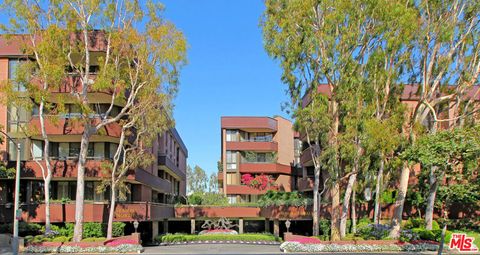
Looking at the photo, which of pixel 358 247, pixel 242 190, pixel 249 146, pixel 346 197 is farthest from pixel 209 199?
pixel 358 247

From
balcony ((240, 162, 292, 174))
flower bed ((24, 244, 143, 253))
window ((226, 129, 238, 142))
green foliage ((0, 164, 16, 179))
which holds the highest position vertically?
window ((226, 129, 238, 142))

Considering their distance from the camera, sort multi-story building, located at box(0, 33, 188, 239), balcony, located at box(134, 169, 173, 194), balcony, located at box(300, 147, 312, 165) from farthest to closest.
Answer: balcony, located at box(300, 147, 312, 165)
balcony, located at box(134, 169, 173, 194)
multi-story building, located at box(0, 33, 188, 239)

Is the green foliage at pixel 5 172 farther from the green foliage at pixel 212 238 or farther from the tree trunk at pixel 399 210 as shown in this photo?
the tree trunk at pixel 399 210

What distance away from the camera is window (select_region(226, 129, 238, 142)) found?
63594mm

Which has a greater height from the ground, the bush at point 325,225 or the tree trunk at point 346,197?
the tree trunk at point 346,197

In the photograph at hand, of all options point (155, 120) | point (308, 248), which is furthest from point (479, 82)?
point (155, 120)

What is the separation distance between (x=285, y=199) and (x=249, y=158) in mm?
18010

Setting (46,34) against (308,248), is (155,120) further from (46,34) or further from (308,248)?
(308,248)

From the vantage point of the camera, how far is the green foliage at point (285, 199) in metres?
41.1

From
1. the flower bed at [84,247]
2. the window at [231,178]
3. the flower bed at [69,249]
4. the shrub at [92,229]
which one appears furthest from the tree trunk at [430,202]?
the window at [231,178]

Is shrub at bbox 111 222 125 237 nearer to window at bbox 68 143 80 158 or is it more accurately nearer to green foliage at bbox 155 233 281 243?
window at bbox 68 143 80 158

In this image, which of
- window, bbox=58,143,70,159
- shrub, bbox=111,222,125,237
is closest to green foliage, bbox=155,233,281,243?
shrub, bbox=111,222,125,237

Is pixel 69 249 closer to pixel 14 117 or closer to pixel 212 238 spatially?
pixel 14 117

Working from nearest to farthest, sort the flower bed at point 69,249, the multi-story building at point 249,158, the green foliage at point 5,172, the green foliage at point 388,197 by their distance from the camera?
the flower bed at point 69,249
the green foliage at point 5,172
the green foliage at point 388,197
the multi-story building at point 249,158
